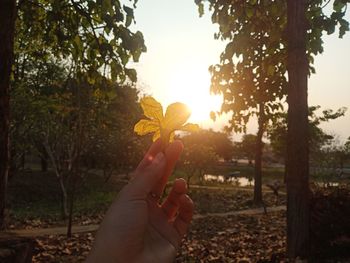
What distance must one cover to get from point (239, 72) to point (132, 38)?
3.23 metres

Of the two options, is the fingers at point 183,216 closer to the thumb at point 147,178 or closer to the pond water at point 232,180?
the thumb at point 147,178

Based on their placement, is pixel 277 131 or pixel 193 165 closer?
pixel 193 165

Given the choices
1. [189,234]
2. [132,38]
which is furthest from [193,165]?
[132,38]

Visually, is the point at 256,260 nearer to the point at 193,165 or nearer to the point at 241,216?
the point at 241,216

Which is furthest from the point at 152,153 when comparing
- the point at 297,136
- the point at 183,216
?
the point at 297,136

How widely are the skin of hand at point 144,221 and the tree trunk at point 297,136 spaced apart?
5713 millimetres

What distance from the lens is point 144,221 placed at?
1596mm

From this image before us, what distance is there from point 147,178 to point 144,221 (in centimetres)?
18

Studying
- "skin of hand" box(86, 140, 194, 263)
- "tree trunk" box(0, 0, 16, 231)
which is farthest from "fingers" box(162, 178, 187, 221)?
"tree trunk" box(0, 0, 16, 231)

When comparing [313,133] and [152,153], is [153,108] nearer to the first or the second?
[152,153]

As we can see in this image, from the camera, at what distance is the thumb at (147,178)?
1.48 metres

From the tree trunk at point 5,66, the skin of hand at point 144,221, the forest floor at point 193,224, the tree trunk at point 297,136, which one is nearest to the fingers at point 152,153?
the skin of hand at point 144,221

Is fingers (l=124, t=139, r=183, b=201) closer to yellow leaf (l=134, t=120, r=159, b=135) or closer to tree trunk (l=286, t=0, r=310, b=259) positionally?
yellow leaf (l=134, t=120, r=159, b=135)

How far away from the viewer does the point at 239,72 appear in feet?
28.2
